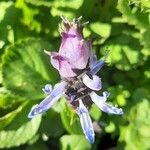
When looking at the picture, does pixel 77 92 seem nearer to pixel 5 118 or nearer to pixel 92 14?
pixel 5 118

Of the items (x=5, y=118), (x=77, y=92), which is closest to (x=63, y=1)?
(x=5, y=118)

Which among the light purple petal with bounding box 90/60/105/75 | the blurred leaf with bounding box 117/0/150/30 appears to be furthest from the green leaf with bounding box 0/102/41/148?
the light purple petal with bounding box 90/60/105/75

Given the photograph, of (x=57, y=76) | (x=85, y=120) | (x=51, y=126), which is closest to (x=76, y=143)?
(x=51, y=126)

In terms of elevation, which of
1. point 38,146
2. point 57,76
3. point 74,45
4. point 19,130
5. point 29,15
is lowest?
point 38,146

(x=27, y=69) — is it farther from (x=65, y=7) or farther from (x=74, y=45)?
(x=74, y=45)

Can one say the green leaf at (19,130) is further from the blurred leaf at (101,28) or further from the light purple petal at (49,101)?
the light purple petal at (49,101)
